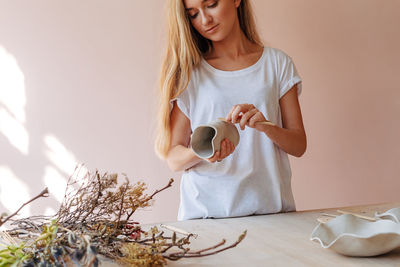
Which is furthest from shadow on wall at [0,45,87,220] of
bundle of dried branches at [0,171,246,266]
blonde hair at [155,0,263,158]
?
bundle of dried branches at [0,171,246,266]

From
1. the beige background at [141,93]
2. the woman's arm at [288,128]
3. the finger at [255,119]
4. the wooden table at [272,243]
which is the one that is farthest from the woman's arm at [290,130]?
the beige background at [141,93]

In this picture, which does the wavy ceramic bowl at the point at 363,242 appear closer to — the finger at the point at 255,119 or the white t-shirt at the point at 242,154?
the finger at the point at 255,119

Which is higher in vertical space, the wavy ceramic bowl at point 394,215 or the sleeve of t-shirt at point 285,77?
the sleeve of t-shirt at point 285,77

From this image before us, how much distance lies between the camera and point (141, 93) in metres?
2.60

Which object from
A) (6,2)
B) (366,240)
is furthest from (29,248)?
(6,2)

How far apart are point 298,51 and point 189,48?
1.10 metres

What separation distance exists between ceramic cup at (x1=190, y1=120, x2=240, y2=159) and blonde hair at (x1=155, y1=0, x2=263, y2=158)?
37cm

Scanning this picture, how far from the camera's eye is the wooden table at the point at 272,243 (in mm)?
1018

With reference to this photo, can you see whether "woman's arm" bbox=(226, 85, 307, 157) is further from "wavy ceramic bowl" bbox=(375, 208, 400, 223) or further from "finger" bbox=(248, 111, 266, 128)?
"wavy ceramic bowl" bbox=(375, 208, 400, 223)

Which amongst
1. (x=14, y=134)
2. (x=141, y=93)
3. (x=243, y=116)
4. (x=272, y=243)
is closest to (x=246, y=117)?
(x=243, y=116)

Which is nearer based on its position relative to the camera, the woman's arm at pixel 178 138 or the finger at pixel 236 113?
the finger at pixel 236 113

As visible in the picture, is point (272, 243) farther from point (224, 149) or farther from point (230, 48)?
point (230, 48)

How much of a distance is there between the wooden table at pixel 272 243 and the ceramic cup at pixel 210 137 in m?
0.21

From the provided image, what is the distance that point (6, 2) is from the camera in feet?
8.04
